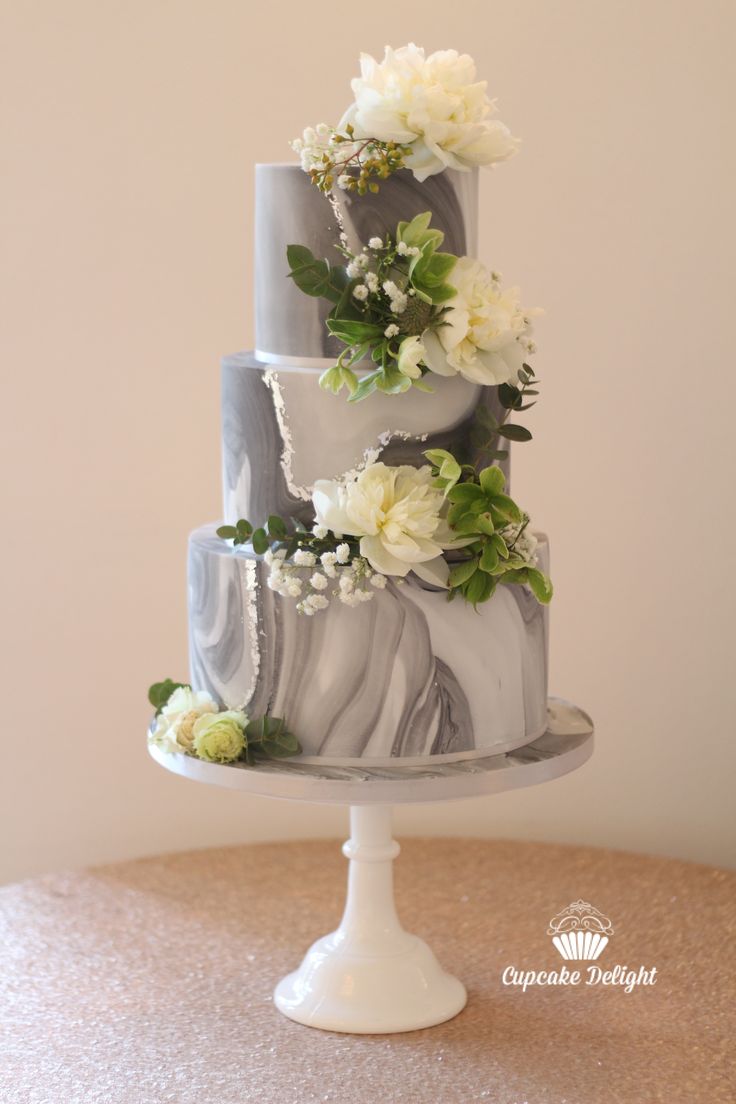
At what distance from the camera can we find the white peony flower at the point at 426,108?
1.66m

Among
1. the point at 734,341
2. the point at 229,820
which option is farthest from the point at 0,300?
the point at 734,341

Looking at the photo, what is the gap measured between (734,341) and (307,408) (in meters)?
1.10

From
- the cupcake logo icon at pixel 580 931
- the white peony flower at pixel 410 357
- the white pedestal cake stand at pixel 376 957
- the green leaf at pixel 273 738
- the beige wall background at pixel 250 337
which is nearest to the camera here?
the white peony flower at pixel 410 357

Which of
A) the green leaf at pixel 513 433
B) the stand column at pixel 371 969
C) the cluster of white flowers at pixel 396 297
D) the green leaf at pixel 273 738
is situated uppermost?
the cluster of white flowers at pixel 396 297

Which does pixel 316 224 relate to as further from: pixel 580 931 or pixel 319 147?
pixel 580 931

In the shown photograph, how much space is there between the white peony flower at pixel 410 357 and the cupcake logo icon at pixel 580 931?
1.00 metres

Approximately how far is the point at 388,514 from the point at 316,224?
0.37m

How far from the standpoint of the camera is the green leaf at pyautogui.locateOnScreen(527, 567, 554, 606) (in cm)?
175

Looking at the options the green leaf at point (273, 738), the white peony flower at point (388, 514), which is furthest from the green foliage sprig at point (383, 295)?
the green leaf at point (273, 738)

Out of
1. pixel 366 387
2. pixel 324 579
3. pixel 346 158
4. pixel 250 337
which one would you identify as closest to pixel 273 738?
pixel 324 579

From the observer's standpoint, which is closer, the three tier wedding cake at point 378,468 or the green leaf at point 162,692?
the three tier wedding cake at point 378,468

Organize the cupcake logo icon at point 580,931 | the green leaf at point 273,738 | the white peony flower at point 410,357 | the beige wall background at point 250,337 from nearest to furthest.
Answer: the white peony flower at point 410,357 → the green leaf at point 273,738 → the cupcake logo icon at point 580,931 → the beige wall background at point 250,337

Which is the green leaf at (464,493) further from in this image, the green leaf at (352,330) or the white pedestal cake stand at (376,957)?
the white pedestal cake stand at (376,957)

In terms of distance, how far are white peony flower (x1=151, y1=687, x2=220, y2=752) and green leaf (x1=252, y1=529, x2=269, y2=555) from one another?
0.21 metres
